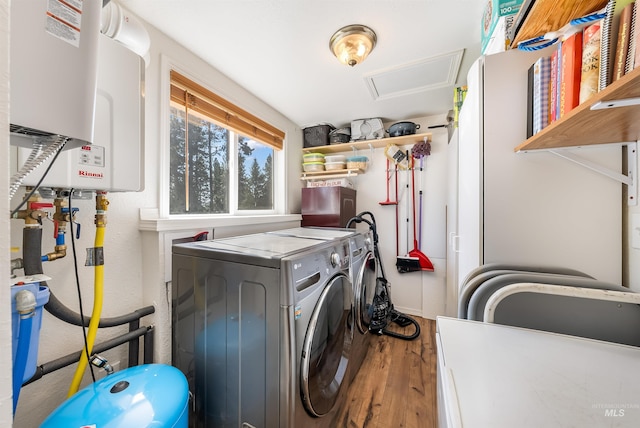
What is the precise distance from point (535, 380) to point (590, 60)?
0.87 metres

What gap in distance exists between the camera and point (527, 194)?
921 mm

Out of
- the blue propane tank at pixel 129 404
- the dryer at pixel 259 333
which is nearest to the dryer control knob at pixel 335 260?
the dryer at pixel 259 333

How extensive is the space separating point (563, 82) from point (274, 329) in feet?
4.36

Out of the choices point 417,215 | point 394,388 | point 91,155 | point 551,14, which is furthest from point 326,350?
point 417,215

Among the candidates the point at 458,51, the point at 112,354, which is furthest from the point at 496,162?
the point at 112,354

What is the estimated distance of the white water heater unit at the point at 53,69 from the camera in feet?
1.44

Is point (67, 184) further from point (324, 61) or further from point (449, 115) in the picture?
point (449, 115)

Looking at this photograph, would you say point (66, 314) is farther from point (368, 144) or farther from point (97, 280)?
point (368, 144)

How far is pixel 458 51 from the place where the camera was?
5.27ft

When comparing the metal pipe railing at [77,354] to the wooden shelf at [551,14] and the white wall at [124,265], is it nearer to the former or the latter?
the white wall at [124,265]

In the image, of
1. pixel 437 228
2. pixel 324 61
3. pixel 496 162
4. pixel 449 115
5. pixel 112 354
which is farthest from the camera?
pixel 437 228

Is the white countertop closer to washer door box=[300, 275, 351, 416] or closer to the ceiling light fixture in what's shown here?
washer door box=[300, 275, 351, 416]

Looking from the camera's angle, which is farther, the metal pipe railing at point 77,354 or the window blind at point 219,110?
the window blind at point 219,110

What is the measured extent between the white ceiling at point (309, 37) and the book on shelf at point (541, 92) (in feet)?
2.40
